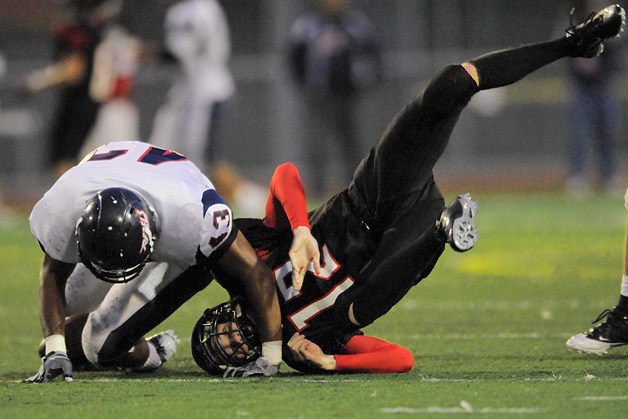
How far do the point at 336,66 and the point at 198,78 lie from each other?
1.65m

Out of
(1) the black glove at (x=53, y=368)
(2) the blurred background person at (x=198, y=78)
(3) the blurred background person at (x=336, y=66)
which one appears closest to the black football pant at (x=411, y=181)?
(1) the black glove at (x=53, y=368)

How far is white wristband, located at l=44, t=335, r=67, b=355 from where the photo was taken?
17.3 feet

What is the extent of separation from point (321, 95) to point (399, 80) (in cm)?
322

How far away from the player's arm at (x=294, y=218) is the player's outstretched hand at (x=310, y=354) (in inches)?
11.0

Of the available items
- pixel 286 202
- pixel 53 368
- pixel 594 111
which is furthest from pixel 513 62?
pixel 594 111

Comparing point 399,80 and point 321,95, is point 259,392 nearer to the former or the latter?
point 321,95

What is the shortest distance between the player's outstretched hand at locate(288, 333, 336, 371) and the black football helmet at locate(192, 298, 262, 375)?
0.14 meters

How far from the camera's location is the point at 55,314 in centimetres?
536

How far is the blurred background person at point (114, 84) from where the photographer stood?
1242 centimetres

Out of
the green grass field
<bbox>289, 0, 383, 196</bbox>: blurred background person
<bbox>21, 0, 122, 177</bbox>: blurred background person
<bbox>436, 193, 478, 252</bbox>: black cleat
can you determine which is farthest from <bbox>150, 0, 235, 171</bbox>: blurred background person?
<bbox>436, 193, 478, 252</bbox>: black cleat

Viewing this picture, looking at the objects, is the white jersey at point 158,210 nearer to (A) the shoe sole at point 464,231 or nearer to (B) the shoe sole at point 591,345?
(A) the shoe sole at point 464,231

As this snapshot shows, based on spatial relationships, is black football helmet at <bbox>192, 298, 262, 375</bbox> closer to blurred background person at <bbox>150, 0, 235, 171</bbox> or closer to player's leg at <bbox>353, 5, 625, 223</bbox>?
player's leg at <bbox>353, 5, 625, 223</bbox>

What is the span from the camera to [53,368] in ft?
17.2

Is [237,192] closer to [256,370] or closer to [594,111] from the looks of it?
[594,111]
